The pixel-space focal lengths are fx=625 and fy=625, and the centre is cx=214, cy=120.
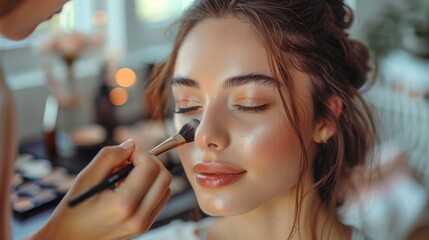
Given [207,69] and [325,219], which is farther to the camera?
[325,219]

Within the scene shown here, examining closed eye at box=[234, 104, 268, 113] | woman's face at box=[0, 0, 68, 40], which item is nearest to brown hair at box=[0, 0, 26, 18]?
woman's face at box=[0, 0, 68, 40]

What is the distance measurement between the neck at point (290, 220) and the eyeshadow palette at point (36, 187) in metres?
0.76

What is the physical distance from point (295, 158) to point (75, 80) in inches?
53.7

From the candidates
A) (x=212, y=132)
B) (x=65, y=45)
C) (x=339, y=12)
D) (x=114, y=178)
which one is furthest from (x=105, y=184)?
(x=65, y=45)

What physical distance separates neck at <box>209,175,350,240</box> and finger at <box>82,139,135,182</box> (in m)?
0.34

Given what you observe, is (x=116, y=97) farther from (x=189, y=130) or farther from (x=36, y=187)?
(x=189, y=130)

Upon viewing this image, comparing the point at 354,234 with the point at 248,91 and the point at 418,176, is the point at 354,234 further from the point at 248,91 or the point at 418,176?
the point at 418,176

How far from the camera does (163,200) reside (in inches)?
29.0

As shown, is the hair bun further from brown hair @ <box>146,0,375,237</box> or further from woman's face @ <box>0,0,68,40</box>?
woman's face @ <box>0,0,68,40</box>

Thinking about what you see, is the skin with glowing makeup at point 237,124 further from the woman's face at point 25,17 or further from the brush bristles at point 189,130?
the woman's face at point 25,17

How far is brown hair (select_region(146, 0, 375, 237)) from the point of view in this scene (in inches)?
35.3

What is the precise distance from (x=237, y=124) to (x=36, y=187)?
0.99m

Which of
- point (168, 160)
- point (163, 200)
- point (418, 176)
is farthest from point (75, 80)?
point (163, 200)

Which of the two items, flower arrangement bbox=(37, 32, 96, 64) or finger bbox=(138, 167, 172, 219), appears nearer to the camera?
finger bbox=(138, 167, 172, 219)
